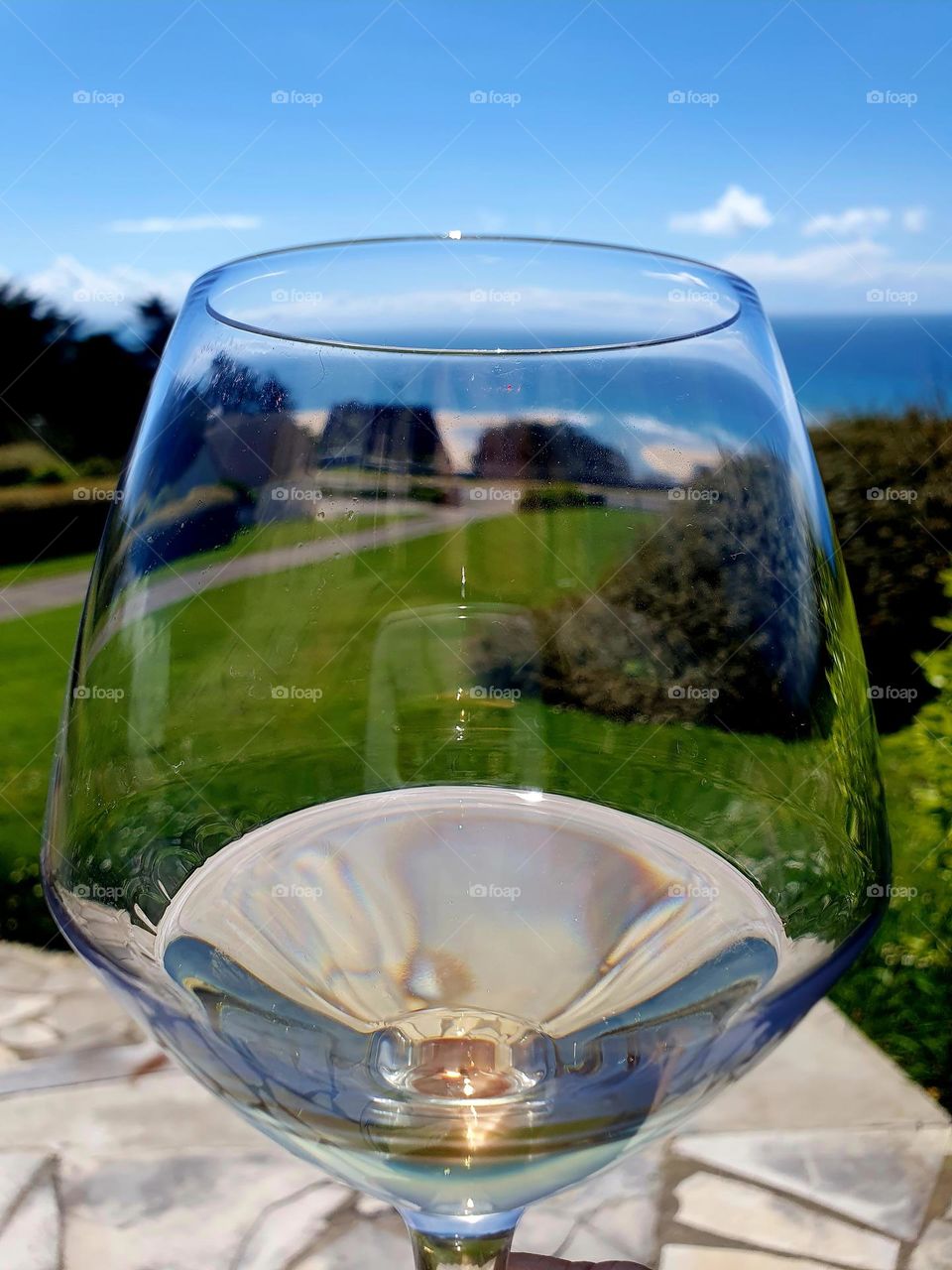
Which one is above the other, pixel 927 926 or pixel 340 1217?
pixel 927 926

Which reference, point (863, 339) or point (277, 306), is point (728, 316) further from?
point (863, 339)

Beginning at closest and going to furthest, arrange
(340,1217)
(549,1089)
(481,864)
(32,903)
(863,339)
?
1. (549,1089)
2. (481,864)
3. (340,1217)
4. (32,903)
5. (863,339)

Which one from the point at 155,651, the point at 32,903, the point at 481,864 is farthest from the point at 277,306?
the point at 32,903

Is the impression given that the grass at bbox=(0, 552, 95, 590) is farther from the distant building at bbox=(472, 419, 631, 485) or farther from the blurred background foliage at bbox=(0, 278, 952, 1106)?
the distant building at bbox=(472, 419, 631, 485)

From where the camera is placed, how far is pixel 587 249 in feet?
1.89

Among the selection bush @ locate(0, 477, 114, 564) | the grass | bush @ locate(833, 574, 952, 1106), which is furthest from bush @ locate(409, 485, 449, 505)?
bush @ locate(0, 477, 114, 564)

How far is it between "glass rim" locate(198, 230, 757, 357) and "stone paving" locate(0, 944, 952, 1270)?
129 centimetres

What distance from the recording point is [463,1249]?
43 cm

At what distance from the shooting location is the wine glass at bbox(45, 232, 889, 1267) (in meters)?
0.42

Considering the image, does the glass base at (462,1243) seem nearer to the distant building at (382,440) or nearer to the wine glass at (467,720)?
the wine glass at (467,720)

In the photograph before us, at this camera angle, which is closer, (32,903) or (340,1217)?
(340,1217)

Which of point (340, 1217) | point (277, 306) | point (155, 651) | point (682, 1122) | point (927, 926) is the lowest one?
point (340, 1217)

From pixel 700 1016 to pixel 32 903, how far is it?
2953 mm

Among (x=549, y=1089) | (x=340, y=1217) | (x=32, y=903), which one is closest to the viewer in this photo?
(x=549, y=1089)
